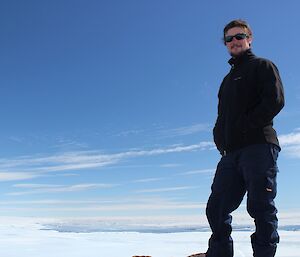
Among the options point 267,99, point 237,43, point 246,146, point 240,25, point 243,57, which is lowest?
point 246,146

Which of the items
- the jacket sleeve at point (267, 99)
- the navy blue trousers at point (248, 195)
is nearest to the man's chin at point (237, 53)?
the jacket sleeve at point (267, 99)

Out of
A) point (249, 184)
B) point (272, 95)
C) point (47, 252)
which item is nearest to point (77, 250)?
point (47, 252)

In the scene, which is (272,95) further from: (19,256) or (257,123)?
(19,256)

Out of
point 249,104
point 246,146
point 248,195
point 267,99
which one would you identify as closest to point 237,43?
point 249,104

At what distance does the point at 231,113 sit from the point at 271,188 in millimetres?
816

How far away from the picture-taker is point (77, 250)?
7160 millimetres

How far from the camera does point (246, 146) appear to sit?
3.42 metres

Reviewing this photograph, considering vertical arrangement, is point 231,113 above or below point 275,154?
above

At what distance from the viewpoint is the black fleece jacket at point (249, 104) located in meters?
3.31

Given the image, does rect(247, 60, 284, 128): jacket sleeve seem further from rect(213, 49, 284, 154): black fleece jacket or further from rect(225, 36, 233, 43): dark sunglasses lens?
rect(225, 36, 233, 43): dark sunglasses lens

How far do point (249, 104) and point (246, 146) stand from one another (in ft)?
1.35

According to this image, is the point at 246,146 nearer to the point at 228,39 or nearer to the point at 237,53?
the point at 237,53

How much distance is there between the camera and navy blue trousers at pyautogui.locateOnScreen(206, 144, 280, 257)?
3.17 metres

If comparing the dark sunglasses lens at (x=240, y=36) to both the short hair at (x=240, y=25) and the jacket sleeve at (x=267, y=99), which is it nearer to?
the short hair at (x=240, y=25)
